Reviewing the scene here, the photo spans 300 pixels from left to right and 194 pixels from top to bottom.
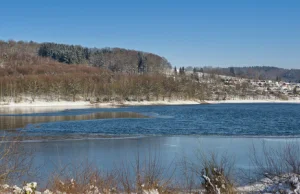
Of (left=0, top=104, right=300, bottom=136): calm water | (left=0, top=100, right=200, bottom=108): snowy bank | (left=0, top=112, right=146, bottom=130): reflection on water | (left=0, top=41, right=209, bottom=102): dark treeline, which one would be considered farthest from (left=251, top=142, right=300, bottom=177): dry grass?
(left=0, top=41, right=209, bottom=102): dark treeline

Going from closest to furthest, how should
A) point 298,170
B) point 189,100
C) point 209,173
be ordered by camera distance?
point 298,170
point 209,173
point 189,100

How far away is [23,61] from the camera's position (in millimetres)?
176875

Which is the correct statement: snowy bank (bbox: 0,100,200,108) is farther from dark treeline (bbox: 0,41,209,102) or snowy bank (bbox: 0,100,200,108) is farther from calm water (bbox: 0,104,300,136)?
calm water (bbox: 0,104,300,136)

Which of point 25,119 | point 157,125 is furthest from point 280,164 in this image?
point 25,119

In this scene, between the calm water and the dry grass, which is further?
the calm water

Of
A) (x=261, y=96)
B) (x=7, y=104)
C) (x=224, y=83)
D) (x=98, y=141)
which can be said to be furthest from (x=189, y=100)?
(x=98, y=141)

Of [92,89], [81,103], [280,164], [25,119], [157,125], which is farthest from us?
[92,89]

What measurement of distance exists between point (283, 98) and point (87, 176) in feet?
490

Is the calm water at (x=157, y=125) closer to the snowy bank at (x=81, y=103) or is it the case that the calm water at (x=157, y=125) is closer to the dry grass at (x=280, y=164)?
the dry grass at (x=280, y=164)

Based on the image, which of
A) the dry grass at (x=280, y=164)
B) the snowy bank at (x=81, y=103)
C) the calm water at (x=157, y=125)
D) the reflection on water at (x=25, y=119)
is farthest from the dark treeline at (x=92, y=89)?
the dry grass at (x=280, y=164)

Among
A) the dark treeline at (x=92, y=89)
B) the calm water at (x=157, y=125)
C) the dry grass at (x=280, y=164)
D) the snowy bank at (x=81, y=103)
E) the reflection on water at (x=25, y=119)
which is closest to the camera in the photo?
the dry grass at (x=280, y=164)

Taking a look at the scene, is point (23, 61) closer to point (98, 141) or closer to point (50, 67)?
point (50, 67)

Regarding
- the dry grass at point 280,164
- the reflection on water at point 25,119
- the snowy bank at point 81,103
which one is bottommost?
the snowy bank at point 81,103

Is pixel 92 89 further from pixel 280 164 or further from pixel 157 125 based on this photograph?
pixel 280 164
